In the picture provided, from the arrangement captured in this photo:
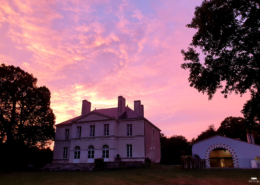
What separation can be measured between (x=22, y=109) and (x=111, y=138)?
43.5 ft

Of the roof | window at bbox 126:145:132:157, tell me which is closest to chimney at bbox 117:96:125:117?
the roof

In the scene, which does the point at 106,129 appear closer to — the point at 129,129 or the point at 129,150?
the point at 129,129

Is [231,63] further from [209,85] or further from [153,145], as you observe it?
[153,145]

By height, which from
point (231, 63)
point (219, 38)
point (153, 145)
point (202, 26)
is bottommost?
point (153, 145)

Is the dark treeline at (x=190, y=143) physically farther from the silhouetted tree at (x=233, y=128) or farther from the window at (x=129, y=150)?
the window at (x=129, y=150)

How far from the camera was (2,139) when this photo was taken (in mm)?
27375

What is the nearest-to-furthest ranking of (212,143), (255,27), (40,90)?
(255,27) < (212,143) < (40,90)

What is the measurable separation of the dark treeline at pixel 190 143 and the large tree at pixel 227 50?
2825 cm

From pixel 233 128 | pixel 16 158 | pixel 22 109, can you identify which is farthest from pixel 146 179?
pixel 233 128

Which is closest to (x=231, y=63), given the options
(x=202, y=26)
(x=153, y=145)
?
A: (x=202, y=26)

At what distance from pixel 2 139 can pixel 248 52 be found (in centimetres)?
3006

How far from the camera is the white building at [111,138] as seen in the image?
28.9 m

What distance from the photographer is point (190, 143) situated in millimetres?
51125

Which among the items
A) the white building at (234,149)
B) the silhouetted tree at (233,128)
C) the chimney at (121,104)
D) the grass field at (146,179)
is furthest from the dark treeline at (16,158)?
the silhouetted tree at (233,128)
